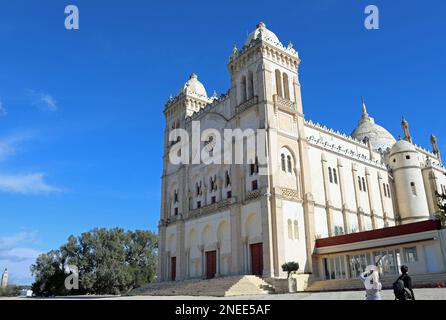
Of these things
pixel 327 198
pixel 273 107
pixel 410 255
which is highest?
pixel 273 107

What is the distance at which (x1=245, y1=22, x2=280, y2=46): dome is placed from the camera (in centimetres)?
Result: 3766

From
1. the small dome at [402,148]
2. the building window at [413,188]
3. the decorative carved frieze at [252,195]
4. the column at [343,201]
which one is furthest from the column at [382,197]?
the decorative carved frieze at [252,195]

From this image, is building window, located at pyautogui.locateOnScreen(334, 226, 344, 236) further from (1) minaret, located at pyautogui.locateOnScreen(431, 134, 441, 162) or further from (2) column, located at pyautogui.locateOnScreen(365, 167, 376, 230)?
(1) minaret, located at pyautogui.locateOnScreen(431, 134, 441, 162)

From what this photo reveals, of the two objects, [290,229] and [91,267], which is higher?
[290,229]

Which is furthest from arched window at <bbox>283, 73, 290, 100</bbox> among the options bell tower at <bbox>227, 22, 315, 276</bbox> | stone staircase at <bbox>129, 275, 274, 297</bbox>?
stone staircase at <bbox>129, 275, 274, 297</bbox>

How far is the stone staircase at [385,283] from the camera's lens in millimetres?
25216

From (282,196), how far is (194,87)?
75.6 ft

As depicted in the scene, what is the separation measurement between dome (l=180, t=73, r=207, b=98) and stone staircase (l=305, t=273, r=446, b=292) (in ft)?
91.7

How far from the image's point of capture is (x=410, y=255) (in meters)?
28.3

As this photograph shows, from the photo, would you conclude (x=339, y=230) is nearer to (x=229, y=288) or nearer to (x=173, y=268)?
(x=229, y=288)

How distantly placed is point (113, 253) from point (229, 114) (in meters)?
28.9

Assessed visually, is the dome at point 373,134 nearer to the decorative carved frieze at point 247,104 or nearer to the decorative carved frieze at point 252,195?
the decorative carved frieze at point 247,104

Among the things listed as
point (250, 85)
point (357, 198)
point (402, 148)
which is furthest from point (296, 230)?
point (402, 148)
